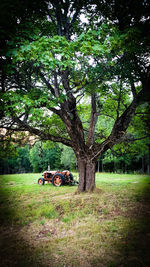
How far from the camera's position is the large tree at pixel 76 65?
4.18m

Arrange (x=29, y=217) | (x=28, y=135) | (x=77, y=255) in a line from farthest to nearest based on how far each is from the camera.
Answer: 1. (x=28, y=135)
2. (x=29, y=217)
3. (x=77, y=255)

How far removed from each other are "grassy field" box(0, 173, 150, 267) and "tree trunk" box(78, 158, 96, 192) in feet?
3.65

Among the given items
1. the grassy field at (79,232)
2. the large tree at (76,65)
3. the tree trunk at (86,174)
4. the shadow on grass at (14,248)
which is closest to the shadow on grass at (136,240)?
the grassy field at (79,232)

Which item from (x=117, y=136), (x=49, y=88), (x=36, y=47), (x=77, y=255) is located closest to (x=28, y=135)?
(x=49, y=88)

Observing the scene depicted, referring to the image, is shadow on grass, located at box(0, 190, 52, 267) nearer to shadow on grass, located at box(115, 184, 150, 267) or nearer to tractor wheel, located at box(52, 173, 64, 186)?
shadow on grass, located at box(115, 184, 150, 267)

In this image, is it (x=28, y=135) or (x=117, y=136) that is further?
(x=28, y=135)

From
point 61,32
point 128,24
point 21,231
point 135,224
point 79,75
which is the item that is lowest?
point 21,231

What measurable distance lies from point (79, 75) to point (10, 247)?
639 centimetres

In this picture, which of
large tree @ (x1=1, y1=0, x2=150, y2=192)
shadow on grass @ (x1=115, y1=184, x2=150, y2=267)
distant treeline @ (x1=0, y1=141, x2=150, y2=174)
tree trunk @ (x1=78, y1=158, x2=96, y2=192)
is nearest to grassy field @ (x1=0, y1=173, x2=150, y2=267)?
shadow on grass @ (x1=115, y1=184, x2=150, y2=267)

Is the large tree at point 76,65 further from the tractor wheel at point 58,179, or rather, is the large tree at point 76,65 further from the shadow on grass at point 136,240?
the tractor wheel at point 58,179

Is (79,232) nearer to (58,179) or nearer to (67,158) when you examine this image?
(58,179)

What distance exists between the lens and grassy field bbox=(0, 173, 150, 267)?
311cm

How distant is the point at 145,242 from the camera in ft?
11.3

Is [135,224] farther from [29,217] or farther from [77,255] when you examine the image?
[29,217]
